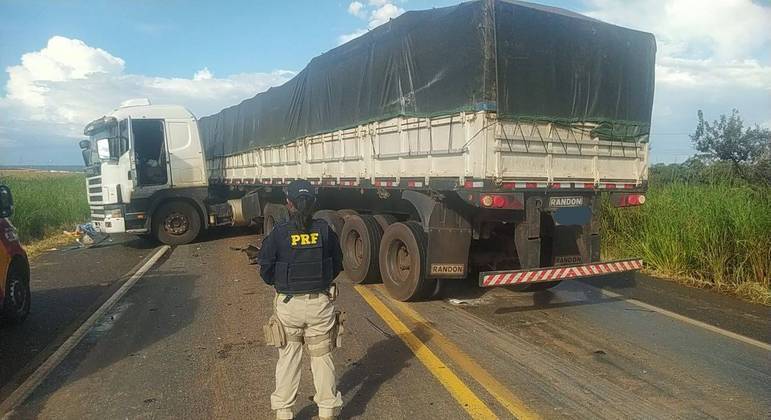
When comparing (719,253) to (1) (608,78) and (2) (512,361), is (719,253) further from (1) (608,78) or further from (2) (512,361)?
(2) (512,361)

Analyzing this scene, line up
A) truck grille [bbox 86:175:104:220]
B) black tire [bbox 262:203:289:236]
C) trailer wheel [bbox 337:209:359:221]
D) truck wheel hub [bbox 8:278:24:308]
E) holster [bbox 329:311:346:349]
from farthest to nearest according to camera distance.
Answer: truck grille [bbox 86:175:104:220] → black tire [bbox 262:203:289:236] → trailer wheel [bbox 337:209:359:221] → truck wheel hub [bbox 8:278:24:308] → holster [bbox 329:311:346:349]

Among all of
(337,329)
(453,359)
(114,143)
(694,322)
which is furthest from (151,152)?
(694,322)

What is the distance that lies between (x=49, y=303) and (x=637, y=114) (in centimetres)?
770

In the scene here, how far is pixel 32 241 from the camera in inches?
602

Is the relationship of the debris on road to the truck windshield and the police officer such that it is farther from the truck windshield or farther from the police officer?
the police officer

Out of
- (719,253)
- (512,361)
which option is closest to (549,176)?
(512,361)

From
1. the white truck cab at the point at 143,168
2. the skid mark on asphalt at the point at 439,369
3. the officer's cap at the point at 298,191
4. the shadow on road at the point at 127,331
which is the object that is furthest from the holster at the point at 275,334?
the white truck cab at the point at 143,168

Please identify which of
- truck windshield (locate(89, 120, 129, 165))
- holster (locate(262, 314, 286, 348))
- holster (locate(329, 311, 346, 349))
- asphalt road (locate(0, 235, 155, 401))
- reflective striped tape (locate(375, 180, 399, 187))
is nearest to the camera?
holster (locate(262, 314, 286, 348))

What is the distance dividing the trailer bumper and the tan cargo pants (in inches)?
106

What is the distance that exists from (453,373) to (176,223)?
10455mm

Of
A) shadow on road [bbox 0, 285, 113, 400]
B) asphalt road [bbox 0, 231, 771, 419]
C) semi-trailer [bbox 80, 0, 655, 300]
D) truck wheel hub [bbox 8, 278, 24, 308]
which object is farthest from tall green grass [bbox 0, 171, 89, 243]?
semi-trailer [bbox 80, 0, 655, 300]

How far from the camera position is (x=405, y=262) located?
7289mm

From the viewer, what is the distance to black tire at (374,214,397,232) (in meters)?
7.85

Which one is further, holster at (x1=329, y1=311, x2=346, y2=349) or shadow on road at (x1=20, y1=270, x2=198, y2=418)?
shadow on road at (x1=20, y1=270, x2=198, y2=418)
